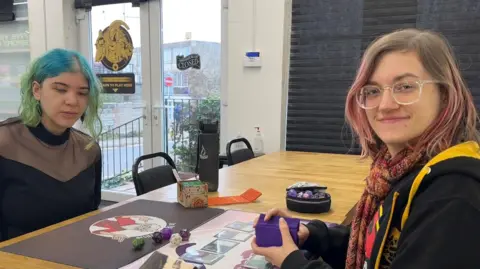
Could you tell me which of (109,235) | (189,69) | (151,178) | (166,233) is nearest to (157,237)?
(166,233)

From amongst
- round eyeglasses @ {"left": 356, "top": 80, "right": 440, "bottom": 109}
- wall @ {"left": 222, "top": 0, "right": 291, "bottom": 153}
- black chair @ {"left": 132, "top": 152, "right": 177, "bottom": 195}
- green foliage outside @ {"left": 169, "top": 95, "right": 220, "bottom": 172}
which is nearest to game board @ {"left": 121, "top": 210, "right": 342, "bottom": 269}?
round eyeglasses @ {"left": 356, "top": 80, "right": 440, "bottom": 109}

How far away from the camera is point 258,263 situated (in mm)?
1071

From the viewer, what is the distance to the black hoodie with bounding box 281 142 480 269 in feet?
2.27

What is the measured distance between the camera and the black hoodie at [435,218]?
69 cm

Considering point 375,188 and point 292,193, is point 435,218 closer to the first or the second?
point 375,188

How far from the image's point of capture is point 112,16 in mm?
4203

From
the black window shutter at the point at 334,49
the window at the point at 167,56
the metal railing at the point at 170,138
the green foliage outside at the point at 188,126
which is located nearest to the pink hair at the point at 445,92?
the black window shutter at the point at 334,49

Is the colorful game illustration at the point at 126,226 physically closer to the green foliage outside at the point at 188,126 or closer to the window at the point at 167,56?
the green foliage outside at the point at 188,126

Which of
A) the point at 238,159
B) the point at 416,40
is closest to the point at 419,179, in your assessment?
the point at 416,40

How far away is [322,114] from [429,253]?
290 centimetres

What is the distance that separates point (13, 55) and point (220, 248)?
14.6 feet

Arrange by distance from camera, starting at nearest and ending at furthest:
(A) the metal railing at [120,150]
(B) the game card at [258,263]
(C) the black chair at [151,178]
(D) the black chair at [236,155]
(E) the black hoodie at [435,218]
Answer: (E) the black hoodie at [435,218] < (B) the game card at [258,263] < (C) the black chair at [151,178] < (D) the black chair at [236,155] < (A) the metal railing at [120,150]

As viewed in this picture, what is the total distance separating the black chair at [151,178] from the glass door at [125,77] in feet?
6.77

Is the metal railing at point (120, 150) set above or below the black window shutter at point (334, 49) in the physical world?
below
